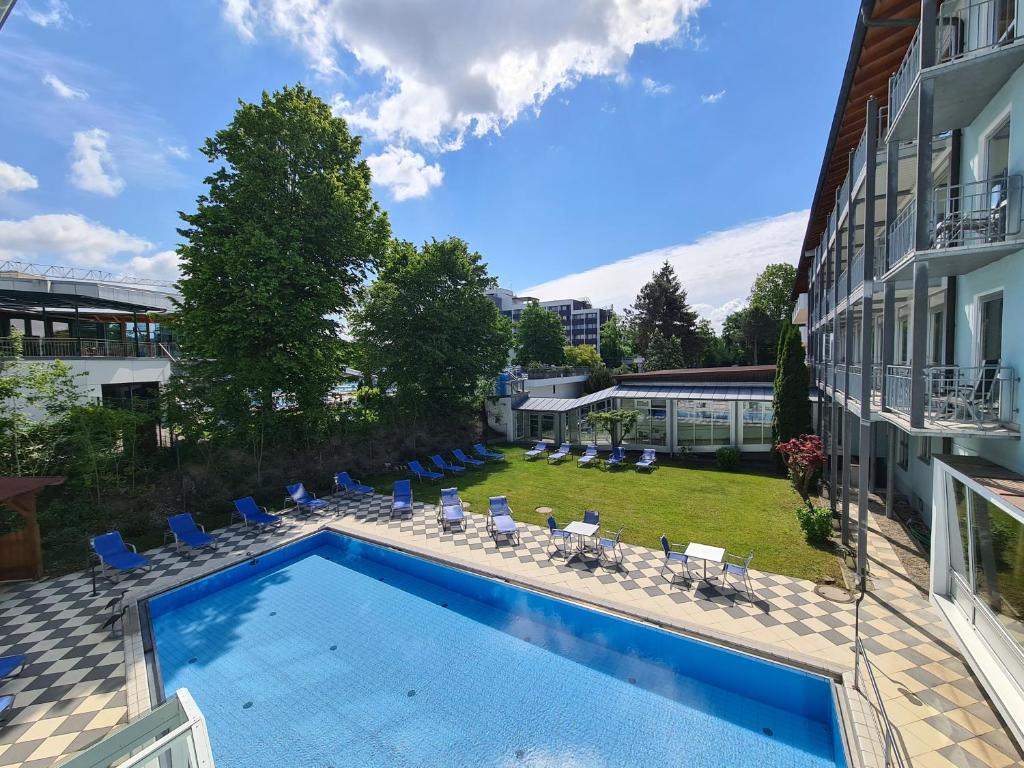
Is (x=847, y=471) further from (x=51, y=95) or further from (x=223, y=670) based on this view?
(x=51, y=95)

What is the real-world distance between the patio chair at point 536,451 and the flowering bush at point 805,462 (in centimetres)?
1004

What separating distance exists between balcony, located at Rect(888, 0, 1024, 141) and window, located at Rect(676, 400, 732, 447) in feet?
42.0

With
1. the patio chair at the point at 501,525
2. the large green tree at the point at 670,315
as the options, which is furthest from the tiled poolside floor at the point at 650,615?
the large green tree at the point at 670,315

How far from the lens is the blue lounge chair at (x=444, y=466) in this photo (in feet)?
62.4

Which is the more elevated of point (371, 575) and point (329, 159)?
point (329, 159)

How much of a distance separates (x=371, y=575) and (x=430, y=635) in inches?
121

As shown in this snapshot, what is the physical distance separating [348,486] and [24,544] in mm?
8031

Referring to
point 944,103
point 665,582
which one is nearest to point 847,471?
point 665,582

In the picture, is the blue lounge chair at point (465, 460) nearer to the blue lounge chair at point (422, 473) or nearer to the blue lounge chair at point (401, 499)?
the blue lounge chair at point (422, 473)

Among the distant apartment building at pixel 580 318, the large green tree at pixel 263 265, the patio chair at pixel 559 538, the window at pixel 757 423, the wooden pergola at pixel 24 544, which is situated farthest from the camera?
the distant apartment building at pixel 580 318

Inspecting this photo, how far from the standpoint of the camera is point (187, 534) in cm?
1192

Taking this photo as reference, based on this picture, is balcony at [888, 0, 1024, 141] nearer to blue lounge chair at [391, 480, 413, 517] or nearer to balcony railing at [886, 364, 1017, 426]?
balcony railing at [886, 364, 1017, 426]

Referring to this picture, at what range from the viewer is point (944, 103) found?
6637 millimetres

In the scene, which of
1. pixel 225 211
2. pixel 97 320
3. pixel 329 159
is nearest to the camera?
pixel 225 211
